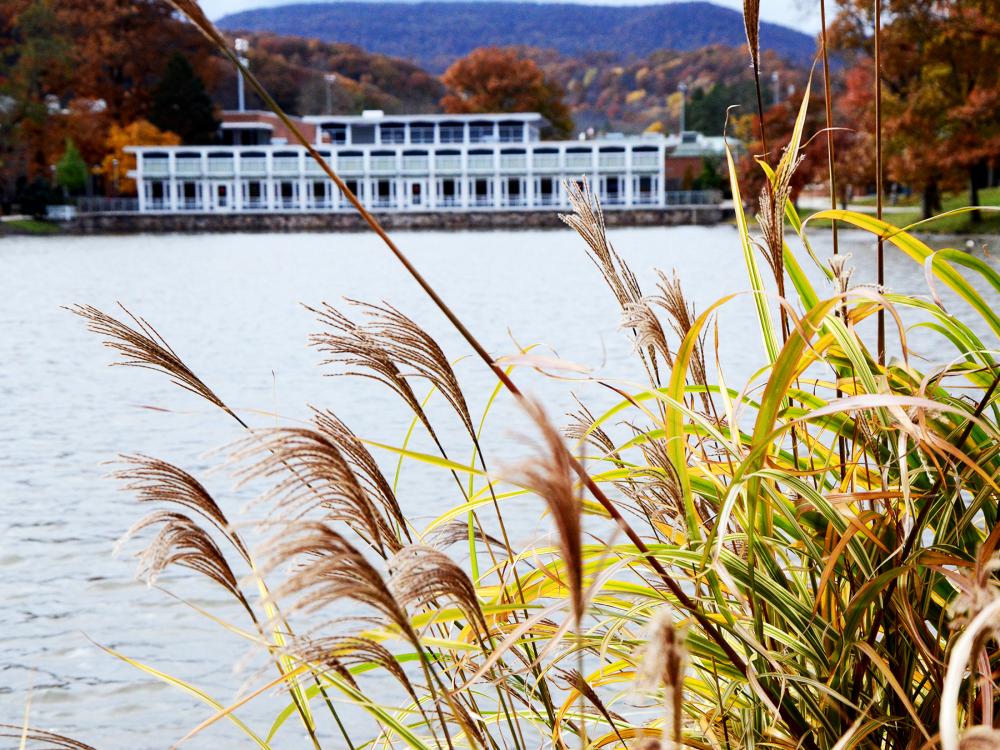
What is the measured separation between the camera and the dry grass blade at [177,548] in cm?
99

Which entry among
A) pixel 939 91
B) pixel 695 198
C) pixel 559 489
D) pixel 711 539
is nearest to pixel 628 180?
pixel 695 198

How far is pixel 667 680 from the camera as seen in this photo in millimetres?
746

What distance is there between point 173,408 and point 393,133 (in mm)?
53840

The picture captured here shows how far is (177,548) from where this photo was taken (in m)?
1.13

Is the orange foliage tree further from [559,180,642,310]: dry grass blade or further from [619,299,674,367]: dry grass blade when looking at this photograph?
[619,299,674,367]: dry grass blade

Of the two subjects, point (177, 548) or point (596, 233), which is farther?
point (596, 233)

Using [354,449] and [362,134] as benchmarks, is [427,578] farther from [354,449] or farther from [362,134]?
[362,134]

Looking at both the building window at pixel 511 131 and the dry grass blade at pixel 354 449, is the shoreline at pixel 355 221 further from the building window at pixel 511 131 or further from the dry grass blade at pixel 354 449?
the dry grass blade at pixel 354 449

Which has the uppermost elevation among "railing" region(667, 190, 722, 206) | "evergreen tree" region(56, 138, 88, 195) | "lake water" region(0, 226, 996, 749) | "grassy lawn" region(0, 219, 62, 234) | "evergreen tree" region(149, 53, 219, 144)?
"evergreen tree" region(149, 53, 219, 144)

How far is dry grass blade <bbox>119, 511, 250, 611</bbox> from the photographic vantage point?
3.26 ft

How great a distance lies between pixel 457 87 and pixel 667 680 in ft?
271

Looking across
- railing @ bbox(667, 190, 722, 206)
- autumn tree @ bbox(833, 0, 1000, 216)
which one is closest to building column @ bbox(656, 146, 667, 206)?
railing @ bbox(667, 190, 722, 206)

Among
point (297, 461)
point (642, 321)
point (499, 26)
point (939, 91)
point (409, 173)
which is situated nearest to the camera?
point (297, 461)

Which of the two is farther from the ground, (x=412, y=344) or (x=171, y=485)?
(x=412, y=344)
